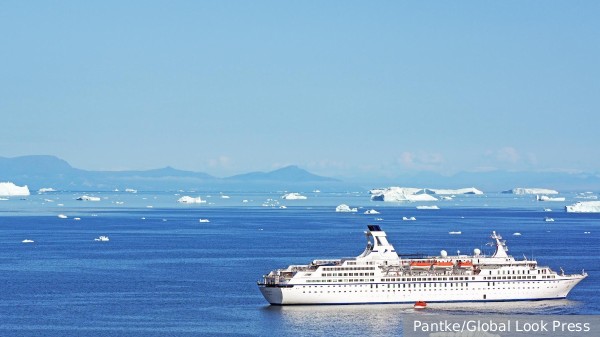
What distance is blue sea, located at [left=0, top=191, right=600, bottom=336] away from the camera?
49875 mm

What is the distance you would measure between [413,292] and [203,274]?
19736mm

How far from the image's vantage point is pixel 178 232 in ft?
413

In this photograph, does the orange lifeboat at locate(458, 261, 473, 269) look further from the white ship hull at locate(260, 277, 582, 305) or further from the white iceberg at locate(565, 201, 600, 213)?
the white iceberg at locate(565, 201, 600, 213)

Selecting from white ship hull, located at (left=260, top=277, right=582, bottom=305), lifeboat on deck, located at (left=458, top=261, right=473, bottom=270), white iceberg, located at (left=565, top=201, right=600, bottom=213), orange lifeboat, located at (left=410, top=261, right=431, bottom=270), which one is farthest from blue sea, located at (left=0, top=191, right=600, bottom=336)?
white iceberg, located at (left=565, top=201, right=600, bottom=213)

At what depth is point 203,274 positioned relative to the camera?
72.0 meters

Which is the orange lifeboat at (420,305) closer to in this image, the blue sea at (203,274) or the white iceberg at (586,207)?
the blue sea at (203,274)

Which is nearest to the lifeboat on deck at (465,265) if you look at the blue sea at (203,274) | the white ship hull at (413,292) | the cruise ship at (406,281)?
the cruise ship at (406,281)

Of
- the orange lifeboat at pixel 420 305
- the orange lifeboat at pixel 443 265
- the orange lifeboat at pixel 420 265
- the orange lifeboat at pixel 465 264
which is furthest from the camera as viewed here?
the orange lifeboat at pixel 465 264

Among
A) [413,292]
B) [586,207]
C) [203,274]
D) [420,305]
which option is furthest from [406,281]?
[586,207]

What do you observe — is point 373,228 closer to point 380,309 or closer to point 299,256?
point 380,309

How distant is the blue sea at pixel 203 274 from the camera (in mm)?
49875

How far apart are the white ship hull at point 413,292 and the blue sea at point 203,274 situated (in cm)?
65

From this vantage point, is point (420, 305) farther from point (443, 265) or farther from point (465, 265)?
point (465, 265)

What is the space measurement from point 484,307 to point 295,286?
9325mm
